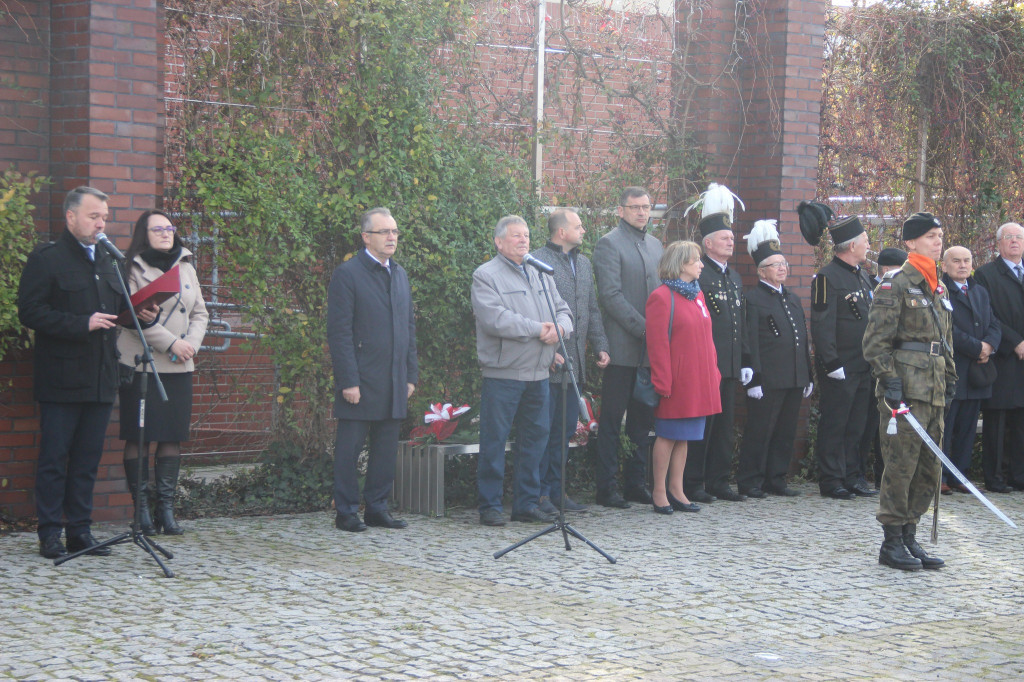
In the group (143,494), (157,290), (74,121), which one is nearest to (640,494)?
(143,494)

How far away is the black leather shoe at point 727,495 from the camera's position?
31.8ft

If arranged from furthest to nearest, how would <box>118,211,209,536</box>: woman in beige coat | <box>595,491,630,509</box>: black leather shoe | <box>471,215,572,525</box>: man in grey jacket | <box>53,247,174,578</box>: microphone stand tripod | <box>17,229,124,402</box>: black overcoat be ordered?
<box>595,491,630,509</box>: black leather shoe, <box>471,215,572,525</box>: man in grey jacket, <box>118,211,209,536</box>: woman in beige coat, <box>17,229,124,402</box>: black overcoat, <box>53,247,174,578</box>: microphone stand tripod

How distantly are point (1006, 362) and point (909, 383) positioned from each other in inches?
152

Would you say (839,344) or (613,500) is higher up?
(839,344)

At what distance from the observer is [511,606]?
19.9ft

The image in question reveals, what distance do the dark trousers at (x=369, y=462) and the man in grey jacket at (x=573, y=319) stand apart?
119 cm

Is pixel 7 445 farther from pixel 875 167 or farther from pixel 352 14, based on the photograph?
pixel 875 167

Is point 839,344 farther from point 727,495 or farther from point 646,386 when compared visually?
point 646,386

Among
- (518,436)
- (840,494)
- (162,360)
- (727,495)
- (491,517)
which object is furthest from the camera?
(840,494)

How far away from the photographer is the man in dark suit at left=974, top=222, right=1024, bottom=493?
10570 mm

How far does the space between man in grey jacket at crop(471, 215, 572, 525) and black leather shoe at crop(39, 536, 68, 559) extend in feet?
9.02

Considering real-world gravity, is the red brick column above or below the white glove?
above

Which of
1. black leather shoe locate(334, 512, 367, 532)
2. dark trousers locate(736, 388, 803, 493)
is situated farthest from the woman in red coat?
black leather shoe locate(334, 512, 367, 532)

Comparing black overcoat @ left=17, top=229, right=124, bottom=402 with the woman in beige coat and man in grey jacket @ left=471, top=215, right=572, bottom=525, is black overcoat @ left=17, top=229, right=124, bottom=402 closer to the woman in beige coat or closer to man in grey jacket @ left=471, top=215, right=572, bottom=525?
the woman in beige coat
